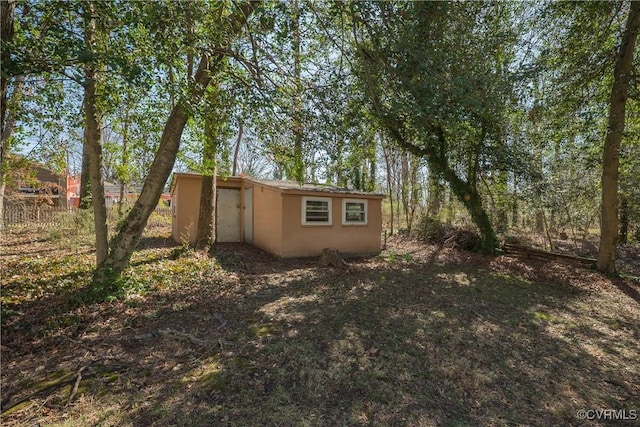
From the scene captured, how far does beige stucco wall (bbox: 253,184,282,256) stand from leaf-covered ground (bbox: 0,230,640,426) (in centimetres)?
228

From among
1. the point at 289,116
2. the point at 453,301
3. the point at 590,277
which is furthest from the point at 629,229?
the point at 289,116

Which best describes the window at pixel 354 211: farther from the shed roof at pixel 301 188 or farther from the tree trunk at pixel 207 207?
the tree trunk at pixel 207 207

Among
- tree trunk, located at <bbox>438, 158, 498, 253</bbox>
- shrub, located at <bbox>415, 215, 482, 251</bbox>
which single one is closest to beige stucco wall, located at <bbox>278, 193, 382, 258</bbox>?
tree trunk, located at <bbox>438, 158, 498, 253</bbox>

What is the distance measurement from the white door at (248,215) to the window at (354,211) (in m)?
3.49

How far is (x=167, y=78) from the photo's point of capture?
3977 mm

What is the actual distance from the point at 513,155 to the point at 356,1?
723 centimetres

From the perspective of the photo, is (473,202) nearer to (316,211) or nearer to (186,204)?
(316,211)

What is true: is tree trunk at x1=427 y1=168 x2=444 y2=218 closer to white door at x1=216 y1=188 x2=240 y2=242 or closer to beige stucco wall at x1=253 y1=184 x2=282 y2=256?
beige stucco wall at x1=253 y1=184 x2=282 y2=256

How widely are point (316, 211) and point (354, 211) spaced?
4.85 feet

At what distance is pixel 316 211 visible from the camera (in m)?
9.00

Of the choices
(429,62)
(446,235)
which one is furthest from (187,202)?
(446,235)

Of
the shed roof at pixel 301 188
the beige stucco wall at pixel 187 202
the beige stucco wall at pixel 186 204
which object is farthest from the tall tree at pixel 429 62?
the beige stucco wall at pixel 186 204

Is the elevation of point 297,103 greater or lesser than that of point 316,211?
greater

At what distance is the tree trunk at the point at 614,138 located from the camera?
21.0 ft
